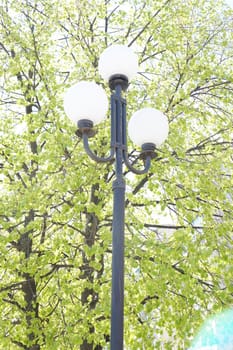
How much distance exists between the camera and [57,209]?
6281 millimetres

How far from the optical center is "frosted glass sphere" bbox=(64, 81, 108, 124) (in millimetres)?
3365

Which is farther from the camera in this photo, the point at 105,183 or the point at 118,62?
the point at 105,183

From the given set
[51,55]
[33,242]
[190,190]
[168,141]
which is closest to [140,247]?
[190,190]

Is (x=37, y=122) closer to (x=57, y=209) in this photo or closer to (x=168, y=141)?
(x=57, y=209)

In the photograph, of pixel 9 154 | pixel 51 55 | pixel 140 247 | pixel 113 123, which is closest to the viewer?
pixel 113 123

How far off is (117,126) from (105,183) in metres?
2.72

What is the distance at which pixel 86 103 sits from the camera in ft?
11.0

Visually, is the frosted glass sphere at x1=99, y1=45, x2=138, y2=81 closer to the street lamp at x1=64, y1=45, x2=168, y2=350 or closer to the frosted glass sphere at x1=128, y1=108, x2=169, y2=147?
the street lamp at x1=64, y1=45, x2=168, y2=350

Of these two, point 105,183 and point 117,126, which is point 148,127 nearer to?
point 117,126

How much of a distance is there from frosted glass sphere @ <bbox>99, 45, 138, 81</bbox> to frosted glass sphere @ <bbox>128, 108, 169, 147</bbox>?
0.40 meters

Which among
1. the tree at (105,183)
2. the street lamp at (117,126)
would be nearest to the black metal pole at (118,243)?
the street lamp at (117,126)

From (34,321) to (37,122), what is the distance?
276cm

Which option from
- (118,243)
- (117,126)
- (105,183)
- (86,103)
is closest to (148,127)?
(117,126)

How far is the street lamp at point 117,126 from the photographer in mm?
2883
